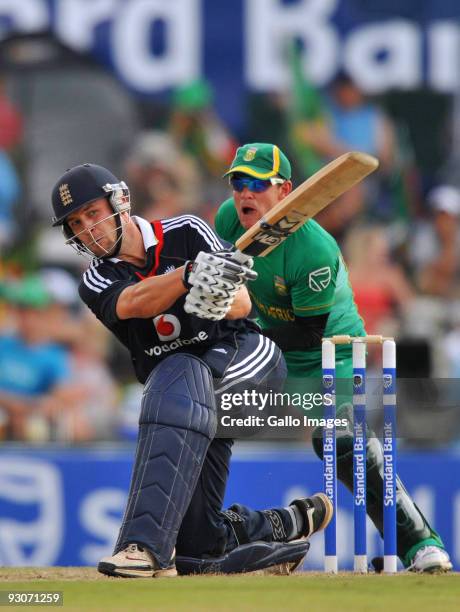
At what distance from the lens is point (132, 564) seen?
4.10 m

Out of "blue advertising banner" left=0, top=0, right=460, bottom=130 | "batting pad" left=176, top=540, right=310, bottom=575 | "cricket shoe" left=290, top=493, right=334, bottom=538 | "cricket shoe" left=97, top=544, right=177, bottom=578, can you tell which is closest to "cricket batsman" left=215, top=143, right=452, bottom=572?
"cricket shoe" left=290, top=493, right=334, bottom=538

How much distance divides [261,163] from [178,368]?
1.04 m

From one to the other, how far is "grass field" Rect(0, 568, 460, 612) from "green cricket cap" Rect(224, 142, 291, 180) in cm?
146

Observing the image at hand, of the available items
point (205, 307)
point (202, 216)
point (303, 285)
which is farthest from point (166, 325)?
point (202, 216)

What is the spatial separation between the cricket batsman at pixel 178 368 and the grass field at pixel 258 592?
0.66 feet

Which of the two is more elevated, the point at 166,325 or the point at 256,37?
the point at 256,37

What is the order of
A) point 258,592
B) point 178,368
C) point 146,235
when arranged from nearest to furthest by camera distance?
point 258,592 → point 178,368 → point 146,235

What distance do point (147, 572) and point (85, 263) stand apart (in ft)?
15.7

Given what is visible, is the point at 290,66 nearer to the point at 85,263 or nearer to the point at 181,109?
the point at 181,109

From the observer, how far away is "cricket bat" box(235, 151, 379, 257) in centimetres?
424

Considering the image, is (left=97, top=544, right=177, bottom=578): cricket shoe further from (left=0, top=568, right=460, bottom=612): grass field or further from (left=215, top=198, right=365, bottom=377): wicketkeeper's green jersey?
(left=215, top=198, right=365, bottom=377): wicketkeeper's green jersey

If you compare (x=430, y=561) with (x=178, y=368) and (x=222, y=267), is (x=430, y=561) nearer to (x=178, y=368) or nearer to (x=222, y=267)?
(x=178, y=368)

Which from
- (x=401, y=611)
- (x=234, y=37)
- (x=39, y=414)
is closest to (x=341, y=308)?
(x=401, y=611)

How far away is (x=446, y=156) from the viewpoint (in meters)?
9.12
